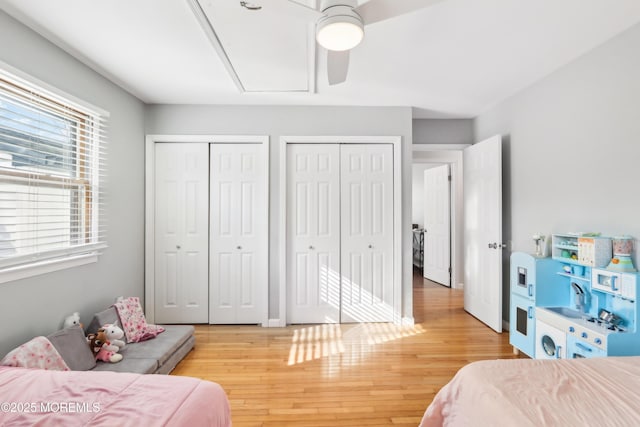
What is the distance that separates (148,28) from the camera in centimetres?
211

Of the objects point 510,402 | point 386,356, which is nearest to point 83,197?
point 386,356

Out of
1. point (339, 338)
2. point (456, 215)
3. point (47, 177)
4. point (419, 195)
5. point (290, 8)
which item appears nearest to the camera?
point (290, 8)

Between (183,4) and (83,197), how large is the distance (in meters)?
1.80

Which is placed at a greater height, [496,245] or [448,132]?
[448,132]

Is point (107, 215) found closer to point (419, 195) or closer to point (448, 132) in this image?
point (448, 132)

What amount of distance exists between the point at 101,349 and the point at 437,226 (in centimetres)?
516

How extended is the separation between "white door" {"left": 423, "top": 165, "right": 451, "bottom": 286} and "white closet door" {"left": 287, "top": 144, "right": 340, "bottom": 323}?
2.75 m

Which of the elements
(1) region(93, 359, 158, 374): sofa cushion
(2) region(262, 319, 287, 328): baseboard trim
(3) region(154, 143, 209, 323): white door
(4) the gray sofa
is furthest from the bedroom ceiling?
(2) region(262, 319, 287, 328): baseboard trim

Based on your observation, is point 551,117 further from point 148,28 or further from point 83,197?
point 83,197

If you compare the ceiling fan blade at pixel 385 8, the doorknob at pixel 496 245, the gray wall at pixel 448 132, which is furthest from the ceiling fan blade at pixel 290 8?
the gray wall at pixel 448 132

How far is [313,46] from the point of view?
230 centimetres

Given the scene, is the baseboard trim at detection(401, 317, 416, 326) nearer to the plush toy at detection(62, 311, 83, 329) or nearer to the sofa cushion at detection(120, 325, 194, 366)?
the sofa cushion at detection(120, 325, 194, 366)

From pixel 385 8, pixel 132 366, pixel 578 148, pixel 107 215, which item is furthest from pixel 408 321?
pixel 107 215

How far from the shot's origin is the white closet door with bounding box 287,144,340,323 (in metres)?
3.64
